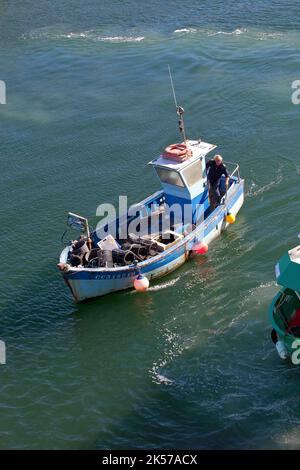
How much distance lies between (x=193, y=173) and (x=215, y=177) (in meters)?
1.88

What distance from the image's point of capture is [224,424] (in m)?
17.8

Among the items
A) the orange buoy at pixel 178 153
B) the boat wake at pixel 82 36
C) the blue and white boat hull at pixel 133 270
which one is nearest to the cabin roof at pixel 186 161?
the orange buoy at pixel 178 153

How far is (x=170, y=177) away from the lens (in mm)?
24047

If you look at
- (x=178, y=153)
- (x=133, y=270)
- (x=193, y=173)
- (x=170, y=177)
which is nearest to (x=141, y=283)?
(x=133, y=270)

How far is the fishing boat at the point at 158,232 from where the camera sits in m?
22.4

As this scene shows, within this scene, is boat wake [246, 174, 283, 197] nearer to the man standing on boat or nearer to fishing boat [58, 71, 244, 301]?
fishing boat [58, 71, 244, 301]

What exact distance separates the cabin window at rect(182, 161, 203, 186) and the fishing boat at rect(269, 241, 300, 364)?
20.9ft

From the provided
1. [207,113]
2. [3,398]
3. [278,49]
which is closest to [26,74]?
[207,113]

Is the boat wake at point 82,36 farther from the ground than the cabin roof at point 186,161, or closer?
closer

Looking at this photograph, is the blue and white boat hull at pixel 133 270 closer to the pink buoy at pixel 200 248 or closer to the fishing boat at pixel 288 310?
the pink buoy at pixel 200 248

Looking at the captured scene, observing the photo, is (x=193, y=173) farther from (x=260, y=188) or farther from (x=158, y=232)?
(x=260, y=188)

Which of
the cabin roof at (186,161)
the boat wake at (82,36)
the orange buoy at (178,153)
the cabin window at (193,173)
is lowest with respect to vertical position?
the cabin window at (193,173)

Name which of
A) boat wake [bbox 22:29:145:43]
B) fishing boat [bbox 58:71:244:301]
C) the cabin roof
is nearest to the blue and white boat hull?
fishing boat [bbox 58:71:244:301]
